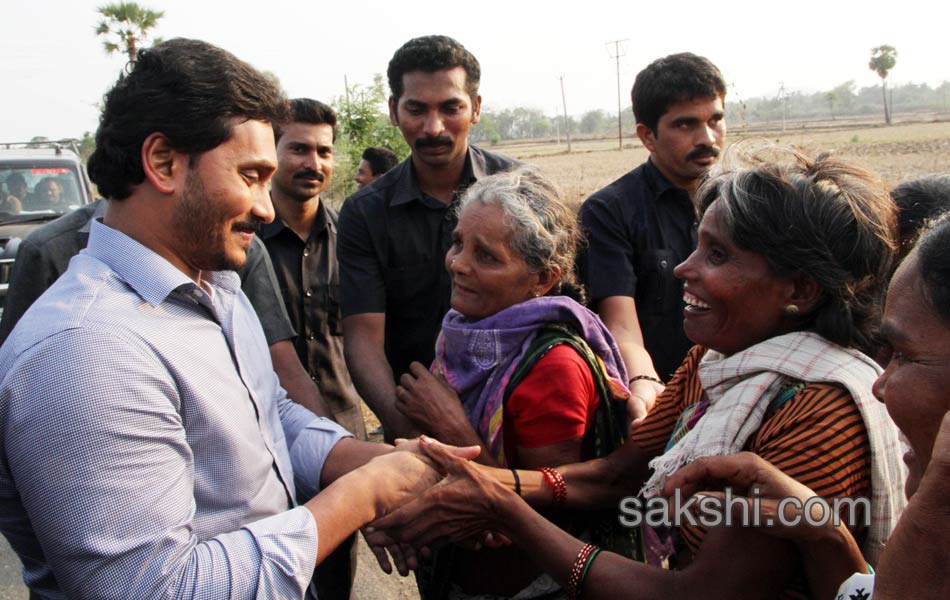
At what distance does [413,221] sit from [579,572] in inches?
73.1

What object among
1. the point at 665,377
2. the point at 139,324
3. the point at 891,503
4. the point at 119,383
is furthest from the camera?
the point at 665,377

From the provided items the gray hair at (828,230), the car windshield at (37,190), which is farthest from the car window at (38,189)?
the gray hair at (828,230)

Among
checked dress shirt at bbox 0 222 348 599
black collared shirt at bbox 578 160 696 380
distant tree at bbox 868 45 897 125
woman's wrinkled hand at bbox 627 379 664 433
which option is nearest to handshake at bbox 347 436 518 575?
checked dress shirt at bbox 0 222 348 599

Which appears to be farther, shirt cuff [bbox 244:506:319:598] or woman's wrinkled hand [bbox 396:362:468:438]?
woman's wrinkled hand [bbox 396:362:468:438]

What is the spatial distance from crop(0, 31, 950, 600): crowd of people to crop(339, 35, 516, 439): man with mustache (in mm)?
502

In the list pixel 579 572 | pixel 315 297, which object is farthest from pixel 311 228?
pixel 579 572

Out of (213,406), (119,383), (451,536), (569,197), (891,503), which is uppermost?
(569,197)

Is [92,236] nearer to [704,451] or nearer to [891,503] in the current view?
[704,451]

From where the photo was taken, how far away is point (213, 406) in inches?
65.1

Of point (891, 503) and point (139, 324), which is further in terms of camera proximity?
point (891, 503)

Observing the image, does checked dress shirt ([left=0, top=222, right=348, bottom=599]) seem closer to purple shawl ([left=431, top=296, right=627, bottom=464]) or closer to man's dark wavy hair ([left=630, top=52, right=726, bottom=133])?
purple shawl ([left=431, top=296, right=627, bottom=464])

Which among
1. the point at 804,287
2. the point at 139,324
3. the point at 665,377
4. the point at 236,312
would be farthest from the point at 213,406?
the point at 665,377

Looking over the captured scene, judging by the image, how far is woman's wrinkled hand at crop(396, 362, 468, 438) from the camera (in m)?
2.37

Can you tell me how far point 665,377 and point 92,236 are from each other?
248 cm
